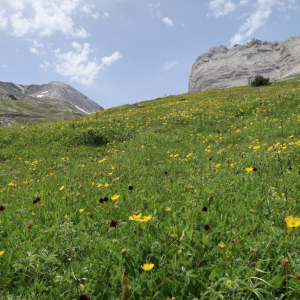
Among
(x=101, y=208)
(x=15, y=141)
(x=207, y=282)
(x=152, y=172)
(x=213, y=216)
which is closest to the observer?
(x=207, y=282)

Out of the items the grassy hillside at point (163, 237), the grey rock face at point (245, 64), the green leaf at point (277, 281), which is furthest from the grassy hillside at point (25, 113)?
the grey rock face at point (245, 64)

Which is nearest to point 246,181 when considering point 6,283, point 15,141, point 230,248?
point 230,248

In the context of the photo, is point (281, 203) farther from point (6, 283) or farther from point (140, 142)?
point (140, 142)

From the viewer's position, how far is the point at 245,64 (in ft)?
456

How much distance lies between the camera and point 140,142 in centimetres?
872

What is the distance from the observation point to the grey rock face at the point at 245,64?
125312mm

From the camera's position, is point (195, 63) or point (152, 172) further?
point (195, 63)

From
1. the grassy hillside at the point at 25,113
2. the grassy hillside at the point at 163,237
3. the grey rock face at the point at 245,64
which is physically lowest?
the grassy hillside at the point at 163,237

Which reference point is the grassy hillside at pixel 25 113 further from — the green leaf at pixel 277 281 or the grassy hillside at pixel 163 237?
the green leaf at pixel 277 281

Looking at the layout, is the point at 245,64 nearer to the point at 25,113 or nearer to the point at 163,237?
the point at 25,113

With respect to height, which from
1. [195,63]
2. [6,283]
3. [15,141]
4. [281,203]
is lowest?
[6,283]

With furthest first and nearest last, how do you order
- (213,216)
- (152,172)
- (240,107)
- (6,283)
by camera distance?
1. (240,107)
2. (152,172)
3. (213,216)
4. (6,283)

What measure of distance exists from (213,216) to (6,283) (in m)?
2.26

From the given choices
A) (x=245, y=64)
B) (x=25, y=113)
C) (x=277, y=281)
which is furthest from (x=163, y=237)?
(x=245, y=64)
